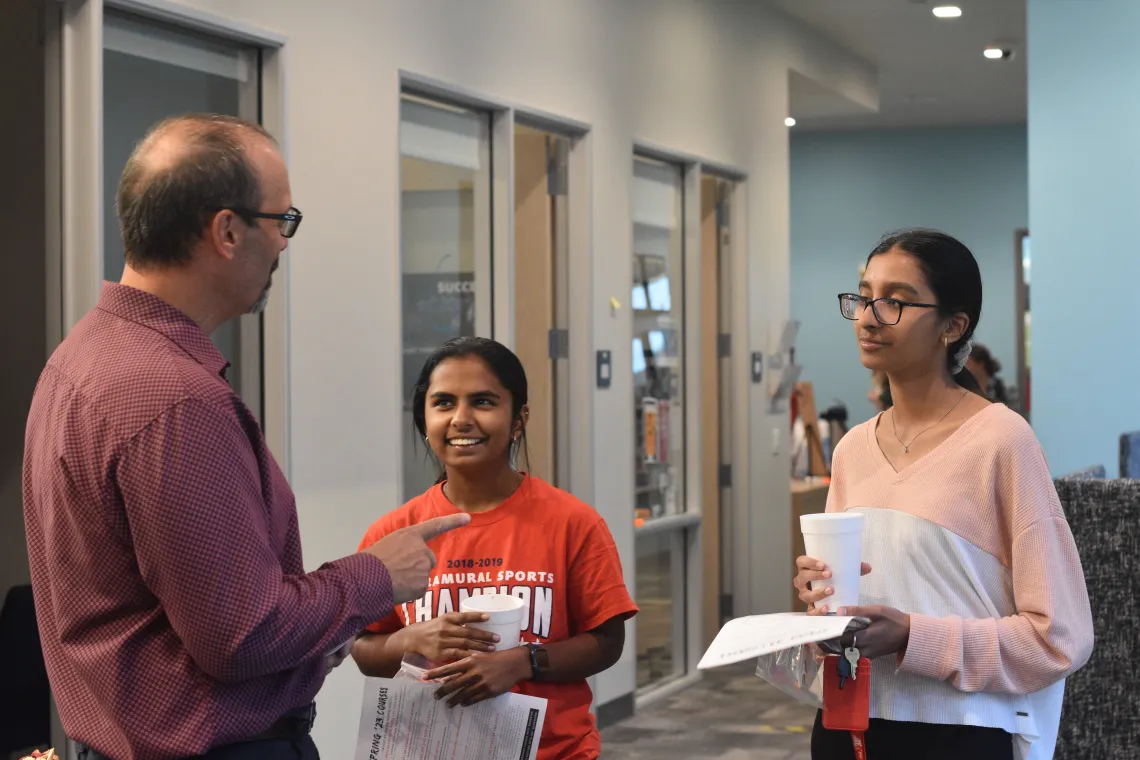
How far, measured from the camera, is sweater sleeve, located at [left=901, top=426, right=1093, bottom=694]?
1.73m

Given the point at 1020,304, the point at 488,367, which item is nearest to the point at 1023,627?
the point at 488,367

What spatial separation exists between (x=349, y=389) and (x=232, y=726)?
2269mm

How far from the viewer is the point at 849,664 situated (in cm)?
174

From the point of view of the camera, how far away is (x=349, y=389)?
3.65 metres

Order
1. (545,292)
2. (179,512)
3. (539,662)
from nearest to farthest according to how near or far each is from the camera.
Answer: (179,512)
(539,662)
(545,292)

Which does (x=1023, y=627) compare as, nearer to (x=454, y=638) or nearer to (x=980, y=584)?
(x=980, y=584)

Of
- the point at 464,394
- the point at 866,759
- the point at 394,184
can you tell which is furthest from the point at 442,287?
the point at 866,759

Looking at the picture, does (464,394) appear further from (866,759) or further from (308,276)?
(308,276)

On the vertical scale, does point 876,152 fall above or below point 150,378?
above

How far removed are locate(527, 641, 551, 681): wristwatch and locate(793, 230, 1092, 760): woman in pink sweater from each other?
1.40ft

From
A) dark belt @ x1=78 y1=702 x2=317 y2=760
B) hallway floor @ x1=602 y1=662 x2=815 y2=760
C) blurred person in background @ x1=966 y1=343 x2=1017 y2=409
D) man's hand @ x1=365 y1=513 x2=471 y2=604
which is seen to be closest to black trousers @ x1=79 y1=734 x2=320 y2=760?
dark belt @ x1=78 y1=702 x2=317 y2=760

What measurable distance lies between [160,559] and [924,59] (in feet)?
26.3

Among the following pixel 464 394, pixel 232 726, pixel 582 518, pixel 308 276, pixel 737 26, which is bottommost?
pixel 232 726

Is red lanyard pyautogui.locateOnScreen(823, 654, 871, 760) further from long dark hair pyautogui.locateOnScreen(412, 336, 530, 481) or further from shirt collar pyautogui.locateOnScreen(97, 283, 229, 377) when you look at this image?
shirt collar pyautogui.locateOnScreen(97, 283, 229, 377)
